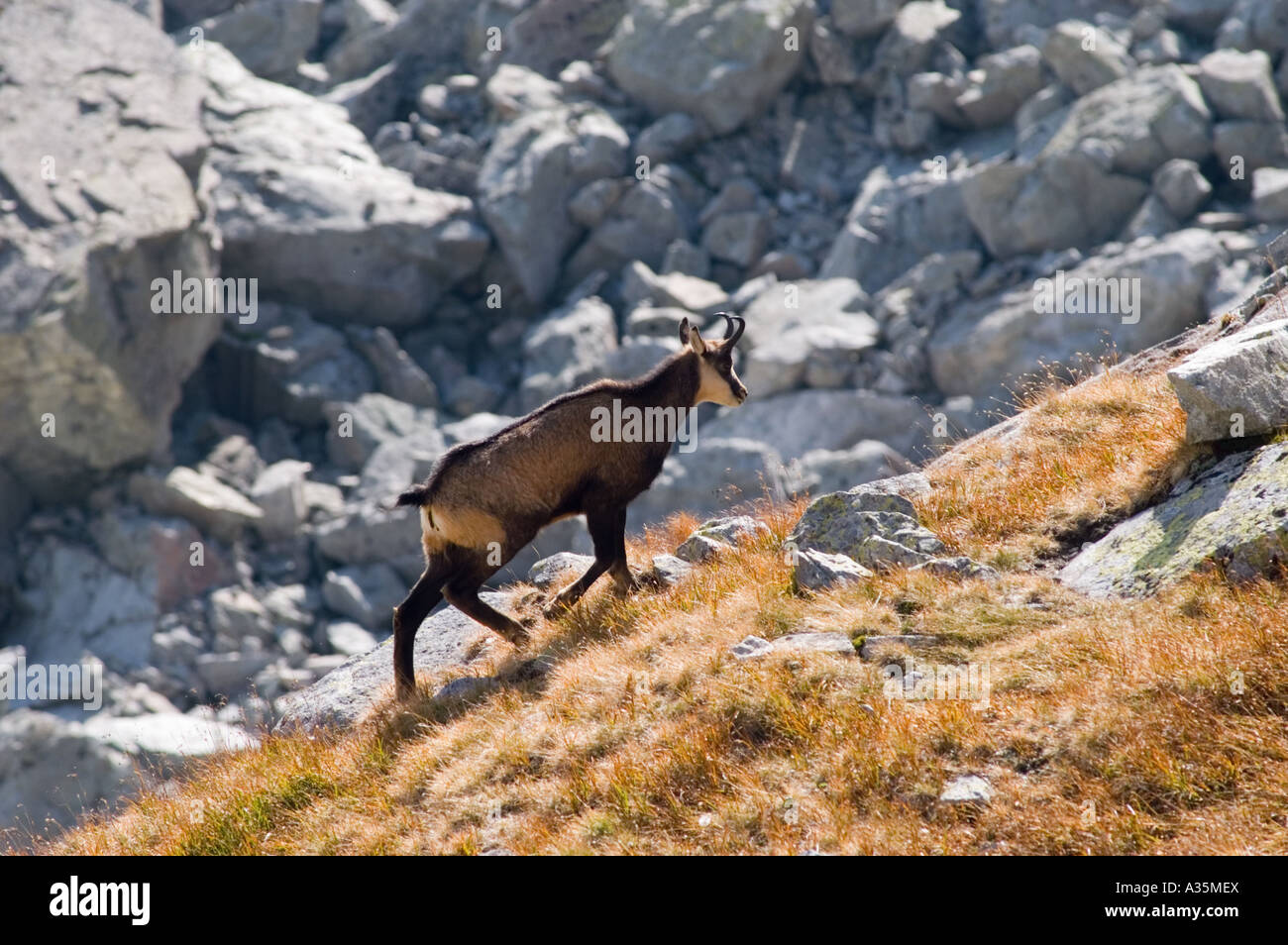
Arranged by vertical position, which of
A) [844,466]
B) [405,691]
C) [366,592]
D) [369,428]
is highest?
[405,691]

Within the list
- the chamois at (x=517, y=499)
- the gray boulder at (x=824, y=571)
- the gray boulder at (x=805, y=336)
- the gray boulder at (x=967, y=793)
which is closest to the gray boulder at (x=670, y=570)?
the chamois at (x=517, y=499)

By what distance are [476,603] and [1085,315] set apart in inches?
1329

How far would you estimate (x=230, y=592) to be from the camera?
125 feet

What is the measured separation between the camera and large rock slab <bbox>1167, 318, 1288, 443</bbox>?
8.51 m

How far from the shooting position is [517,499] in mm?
10578

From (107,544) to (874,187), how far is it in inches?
1239

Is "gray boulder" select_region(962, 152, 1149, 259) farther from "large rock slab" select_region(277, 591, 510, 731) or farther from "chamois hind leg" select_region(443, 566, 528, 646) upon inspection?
"chamois hind leg" select_region(443, 566, 528, 646)

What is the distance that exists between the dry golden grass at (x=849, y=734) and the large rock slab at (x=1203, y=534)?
0.86 ft

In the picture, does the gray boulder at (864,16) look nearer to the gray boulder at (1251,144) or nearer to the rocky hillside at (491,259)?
the rocky hillside at (491,259)

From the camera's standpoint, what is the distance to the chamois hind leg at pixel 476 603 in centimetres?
1054

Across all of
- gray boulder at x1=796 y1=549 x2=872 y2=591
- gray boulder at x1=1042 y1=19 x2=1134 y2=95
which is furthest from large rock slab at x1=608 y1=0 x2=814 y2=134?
gray boulder at x1=796 y1=549 x2=872 y2=591

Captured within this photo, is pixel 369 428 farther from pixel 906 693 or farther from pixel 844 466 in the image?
pixel 906 693

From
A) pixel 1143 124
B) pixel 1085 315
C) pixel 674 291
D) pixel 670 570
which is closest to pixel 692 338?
pixel 670 570
